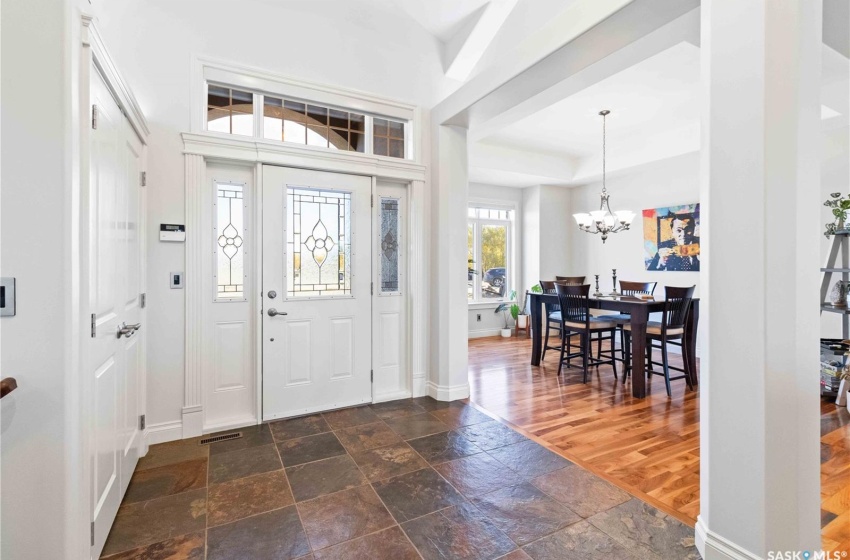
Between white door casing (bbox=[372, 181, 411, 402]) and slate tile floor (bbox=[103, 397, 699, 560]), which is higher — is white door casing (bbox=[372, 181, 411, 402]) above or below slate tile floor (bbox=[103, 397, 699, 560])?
above

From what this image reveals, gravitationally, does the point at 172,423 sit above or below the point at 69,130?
below

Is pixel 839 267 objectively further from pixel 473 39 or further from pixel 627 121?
pixel 473 39

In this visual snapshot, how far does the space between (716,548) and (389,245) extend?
9.63ft

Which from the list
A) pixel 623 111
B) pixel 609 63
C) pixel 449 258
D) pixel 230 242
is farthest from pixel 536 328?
pixel 230 242

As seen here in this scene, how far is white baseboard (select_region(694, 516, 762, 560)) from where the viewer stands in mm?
1521

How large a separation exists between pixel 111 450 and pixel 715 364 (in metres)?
2.75

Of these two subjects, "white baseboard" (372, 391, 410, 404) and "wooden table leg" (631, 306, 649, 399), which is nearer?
"white baseboard" (372, 391, 410, 404)

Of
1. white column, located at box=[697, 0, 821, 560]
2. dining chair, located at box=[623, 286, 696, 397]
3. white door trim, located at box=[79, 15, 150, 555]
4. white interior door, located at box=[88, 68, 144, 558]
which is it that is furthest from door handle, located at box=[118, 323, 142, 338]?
dining chair, located at box=[623, 286, 696, 397]

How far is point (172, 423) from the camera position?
9.11 feet

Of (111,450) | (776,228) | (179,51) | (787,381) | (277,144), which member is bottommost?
(111,450)

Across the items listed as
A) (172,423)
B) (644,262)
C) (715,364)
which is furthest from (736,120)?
(644,262)

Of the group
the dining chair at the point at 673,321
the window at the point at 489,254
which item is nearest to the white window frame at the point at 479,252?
the window at the point at 489,254

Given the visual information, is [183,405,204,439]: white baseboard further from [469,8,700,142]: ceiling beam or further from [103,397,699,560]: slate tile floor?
[469,8,700,142]: ceiling beam

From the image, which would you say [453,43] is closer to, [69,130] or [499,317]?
[69,130]
